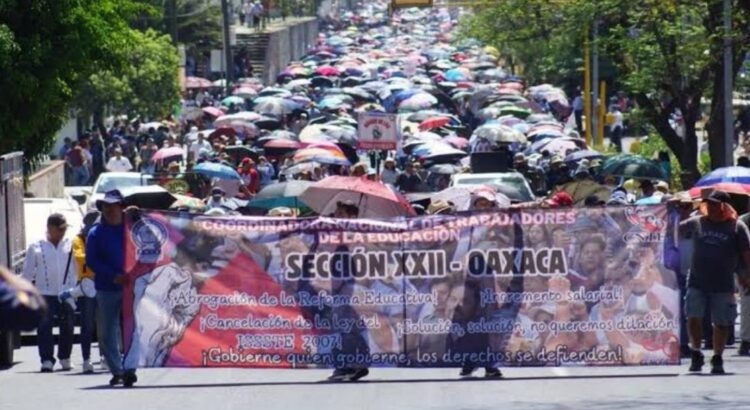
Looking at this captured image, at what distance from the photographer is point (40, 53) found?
26.5 meters

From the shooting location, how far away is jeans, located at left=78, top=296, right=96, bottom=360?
1742cm

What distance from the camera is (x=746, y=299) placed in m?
18.0

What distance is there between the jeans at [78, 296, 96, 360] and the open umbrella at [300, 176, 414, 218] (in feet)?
18.3

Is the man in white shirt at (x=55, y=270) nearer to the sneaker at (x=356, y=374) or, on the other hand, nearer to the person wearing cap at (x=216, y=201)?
the sneaker at (x=356, y=374)

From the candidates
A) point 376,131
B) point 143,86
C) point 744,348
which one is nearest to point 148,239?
point 744,348

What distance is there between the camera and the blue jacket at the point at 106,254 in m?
15.7

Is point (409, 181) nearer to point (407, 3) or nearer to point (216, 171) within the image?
point (407, 3)

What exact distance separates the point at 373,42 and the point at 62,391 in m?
156

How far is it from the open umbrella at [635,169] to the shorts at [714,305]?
52.5 feet

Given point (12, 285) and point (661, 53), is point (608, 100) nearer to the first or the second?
point (661, 53)

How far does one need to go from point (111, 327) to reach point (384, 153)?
106 feet

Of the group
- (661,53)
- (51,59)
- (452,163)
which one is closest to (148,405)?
(51,59)

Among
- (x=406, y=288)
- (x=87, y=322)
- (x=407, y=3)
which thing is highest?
(x=407, y=3)

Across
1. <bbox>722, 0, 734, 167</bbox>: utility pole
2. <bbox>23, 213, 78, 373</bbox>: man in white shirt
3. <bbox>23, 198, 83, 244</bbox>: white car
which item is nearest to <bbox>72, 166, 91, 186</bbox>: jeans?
<bbox>722, 0, 734, 167</bbox>: utility pole
